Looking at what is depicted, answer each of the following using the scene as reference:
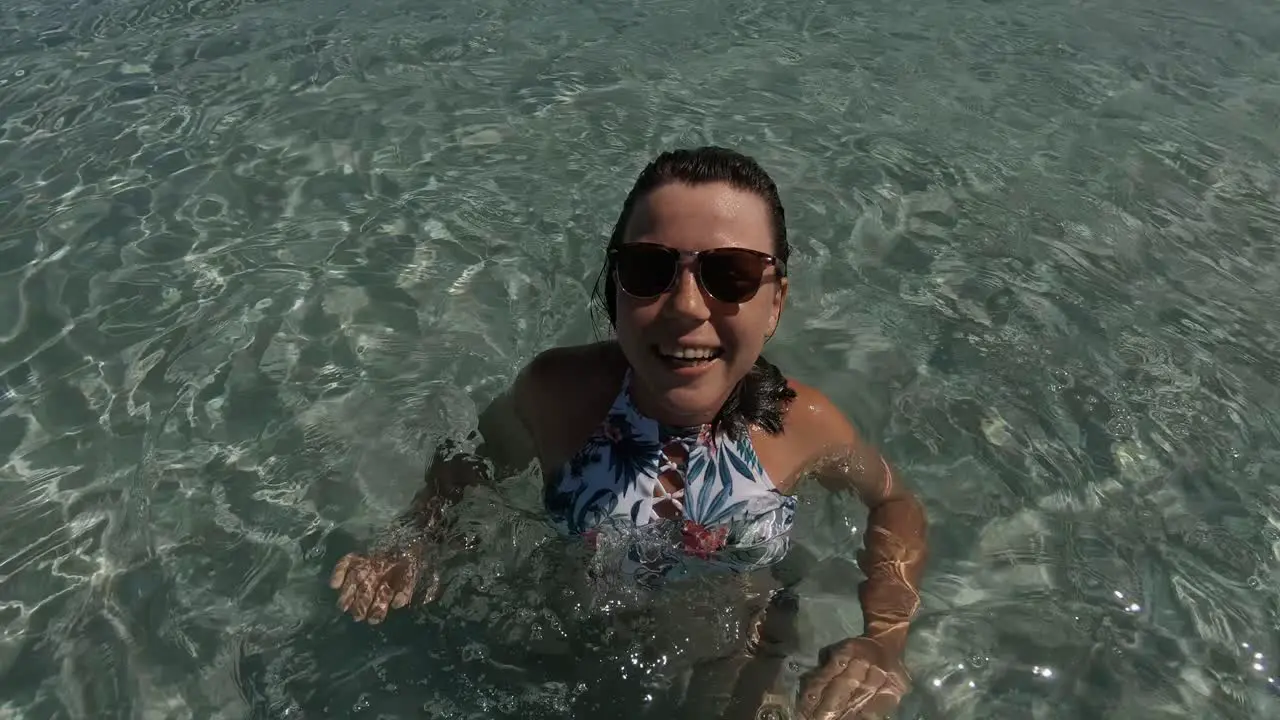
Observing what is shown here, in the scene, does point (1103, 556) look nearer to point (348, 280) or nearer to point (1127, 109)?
point (348, 280)

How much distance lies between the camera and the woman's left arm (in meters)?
2.66

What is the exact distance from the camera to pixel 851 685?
8.05 feet

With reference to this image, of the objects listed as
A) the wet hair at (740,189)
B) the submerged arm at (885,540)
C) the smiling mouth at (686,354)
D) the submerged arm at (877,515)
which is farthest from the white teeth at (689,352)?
the submerged arm at (885,540)

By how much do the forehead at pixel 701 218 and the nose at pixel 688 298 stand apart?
7cm

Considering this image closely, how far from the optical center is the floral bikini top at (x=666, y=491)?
2.67 metres

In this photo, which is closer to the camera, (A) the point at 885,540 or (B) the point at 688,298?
(B) the point at 688,298

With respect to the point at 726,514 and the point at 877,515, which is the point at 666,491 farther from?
the point at 877,515

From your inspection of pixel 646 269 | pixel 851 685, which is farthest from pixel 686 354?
pixel 851 685

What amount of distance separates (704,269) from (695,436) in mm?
595

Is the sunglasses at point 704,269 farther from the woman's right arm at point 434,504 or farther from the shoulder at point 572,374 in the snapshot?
the woman's right arm at point 434,504

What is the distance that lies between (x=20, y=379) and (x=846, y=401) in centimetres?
347

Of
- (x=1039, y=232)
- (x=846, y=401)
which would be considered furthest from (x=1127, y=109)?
(x=846, y=401)

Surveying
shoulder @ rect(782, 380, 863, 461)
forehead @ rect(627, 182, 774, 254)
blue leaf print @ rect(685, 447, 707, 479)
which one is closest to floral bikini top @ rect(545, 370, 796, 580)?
blue leaf print @ rect(685, 447, 707, 479)

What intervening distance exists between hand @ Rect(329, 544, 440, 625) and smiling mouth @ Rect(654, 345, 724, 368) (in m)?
1.11
